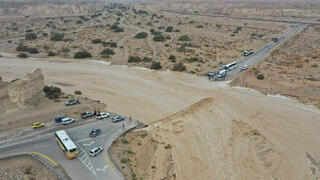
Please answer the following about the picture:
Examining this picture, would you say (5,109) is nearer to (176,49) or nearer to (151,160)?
Result: (151,160)

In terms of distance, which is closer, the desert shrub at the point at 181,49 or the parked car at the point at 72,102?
the parked car at the point at 72,102

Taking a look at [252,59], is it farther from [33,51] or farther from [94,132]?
[33,51]

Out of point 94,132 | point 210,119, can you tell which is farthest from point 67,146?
point 210,119

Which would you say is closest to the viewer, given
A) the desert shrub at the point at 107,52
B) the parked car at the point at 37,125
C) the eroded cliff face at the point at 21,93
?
the parked car at the point at 37,125

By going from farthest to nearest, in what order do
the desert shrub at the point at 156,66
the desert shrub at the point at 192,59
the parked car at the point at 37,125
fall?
1. the desert shrub at the point at 192,59
2. the desert shrub at the point at 156,66
3. the parked car at the point at 37,125

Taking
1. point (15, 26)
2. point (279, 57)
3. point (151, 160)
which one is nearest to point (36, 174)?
point (151, 160)

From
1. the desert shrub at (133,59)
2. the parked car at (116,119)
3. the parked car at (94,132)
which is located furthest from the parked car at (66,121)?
the desert shrub at (133,59)

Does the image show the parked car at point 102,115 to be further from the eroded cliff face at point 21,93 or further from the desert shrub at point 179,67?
the desert shrub at point 179,67

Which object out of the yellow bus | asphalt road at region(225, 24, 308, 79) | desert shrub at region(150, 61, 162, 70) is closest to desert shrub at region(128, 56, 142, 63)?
desert shrub at region(150, 61, 162, 70)

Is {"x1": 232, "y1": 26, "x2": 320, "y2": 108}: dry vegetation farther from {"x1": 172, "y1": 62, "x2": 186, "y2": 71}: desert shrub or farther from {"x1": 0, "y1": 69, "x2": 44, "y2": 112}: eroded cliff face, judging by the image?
{"x1": 0, "y1": 69, "x2": 44, "y2": 112}: eroded cliff face
